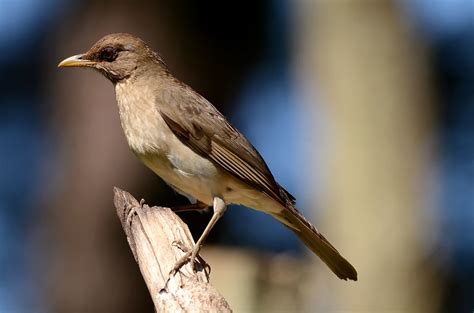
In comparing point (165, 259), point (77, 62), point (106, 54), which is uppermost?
point (106, 54)

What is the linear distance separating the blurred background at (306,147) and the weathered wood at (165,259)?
958 mm

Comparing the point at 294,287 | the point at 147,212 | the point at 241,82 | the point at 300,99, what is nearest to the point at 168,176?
the point at 147,212

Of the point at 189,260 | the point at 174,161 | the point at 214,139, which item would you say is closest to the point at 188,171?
the point at 174,161

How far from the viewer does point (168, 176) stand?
5926 mm

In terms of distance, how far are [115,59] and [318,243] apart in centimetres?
172

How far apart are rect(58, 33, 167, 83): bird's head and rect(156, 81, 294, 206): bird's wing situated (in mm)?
300

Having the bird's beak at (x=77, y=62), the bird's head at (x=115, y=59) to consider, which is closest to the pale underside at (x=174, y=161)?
the bird's head at (x=115, y=59)

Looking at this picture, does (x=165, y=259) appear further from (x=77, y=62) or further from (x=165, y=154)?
(x=77, y=62)

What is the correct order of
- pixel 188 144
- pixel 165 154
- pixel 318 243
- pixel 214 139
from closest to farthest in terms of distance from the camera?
1. pixel 165 154
2. pixel 188 144
3. pixel 214 139
4. pixel 318 243

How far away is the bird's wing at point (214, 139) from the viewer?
19.7 feet

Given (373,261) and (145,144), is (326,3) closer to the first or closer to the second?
(373,261)

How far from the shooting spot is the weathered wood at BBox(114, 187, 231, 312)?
4.80 metres

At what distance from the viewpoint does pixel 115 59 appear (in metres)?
6.40

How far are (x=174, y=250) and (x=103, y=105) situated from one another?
14.7ft
